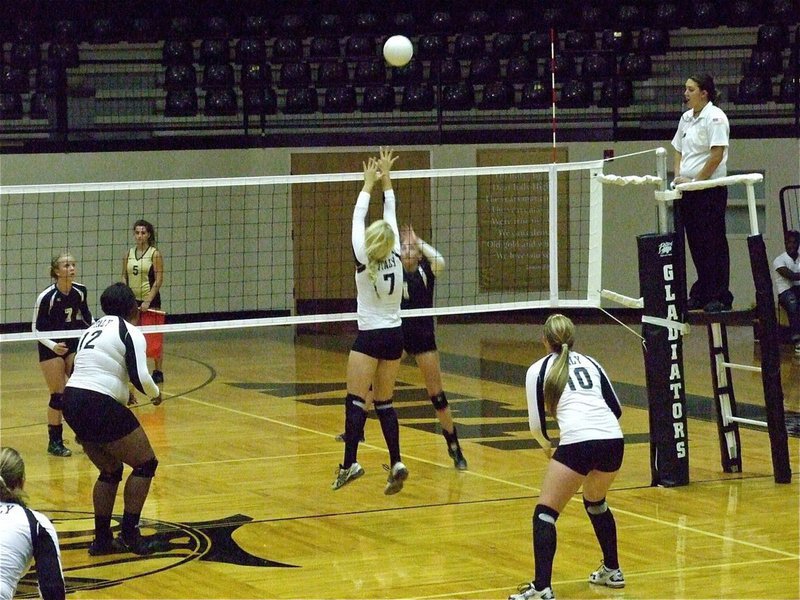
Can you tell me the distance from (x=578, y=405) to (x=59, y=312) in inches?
217

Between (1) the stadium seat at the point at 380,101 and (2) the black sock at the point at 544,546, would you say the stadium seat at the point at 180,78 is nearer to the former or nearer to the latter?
(1) the stadium seat at the point at 380,101

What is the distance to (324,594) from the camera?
6727 millimetres

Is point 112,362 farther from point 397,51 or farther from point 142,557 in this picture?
point 397,51

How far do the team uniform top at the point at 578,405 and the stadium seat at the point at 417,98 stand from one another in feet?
45.0

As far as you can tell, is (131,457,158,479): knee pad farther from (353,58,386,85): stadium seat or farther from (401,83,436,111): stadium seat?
(353,58,386,85): stadium seat

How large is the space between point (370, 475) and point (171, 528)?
2083 mm

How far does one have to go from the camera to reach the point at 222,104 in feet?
65.0

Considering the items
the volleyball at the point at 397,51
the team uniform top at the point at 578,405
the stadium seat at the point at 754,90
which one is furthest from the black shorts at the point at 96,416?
Answer: the stadium seat at the point at 754,90

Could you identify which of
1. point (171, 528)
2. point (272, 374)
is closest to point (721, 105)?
point (272, 374)

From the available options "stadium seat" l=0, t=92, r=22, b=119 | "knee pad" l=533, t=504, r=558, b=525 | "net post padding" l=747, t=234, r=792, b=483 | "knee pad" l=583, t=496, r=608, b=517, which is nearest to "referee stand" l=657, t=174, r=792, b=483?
"net post padding" l=747, t=234, r=792, b=483

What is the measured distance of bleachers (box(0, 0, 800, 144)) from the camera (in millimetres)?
19875

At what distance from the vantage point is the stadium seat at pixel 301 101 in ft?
65.9

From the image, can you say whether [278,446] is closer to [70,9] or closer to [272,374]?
[272,374]

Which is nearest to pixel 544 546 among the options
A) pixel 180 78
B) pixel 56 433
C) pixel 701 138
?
pixel 701 138
